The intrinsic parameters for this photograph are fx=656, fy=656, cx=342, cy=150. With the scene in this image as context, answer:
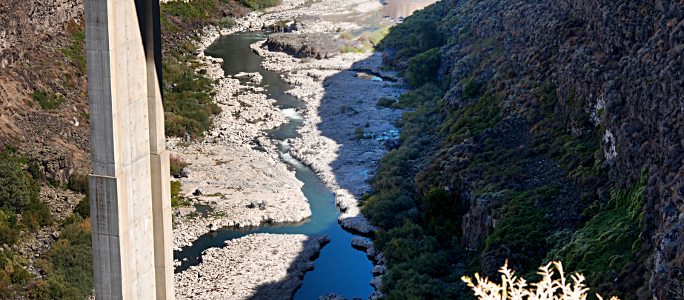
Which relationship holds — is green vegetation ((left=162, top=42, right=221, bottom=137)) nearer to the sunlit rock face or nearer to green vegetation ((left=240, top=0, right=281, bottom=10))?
green vegetation ((left=240, top=0, right=281, bottom=10))

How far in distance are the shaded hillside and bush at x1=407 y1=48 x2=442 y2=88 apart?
10524mm

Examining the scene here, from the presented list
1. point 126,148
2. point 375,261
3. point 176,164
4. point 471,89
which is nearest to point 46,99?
point 176,164

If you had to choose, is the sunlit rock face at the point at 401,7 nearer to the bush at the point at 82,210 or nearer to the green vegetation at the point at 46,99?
the green vegetation at the point at 46,99

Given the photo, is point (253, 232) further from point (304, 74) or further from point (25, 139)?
point (304, 74)

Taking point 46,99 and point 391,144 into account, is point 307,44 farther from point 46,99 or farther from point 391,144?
point 46,99

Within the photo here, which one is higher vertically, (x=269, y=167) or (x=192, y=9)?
(x=192, y=9)

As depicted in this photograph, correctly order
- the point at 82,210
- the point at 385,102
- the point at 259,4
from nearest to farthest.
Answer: the point at 82,210 → the point at 385,102 → the point at 259,4

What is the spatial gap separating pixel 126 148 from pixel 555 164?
15345 millimetres

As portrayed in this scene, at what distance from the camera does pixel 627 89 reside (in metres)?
20.9

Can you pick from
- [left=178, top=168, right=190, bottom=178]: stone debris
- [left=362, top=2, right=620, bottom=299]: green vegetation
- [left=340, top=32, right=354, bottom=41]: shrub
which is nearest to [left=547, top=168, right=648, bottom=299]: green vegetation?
[left=362, top=2, right=620, bottom=299]: green vegetation

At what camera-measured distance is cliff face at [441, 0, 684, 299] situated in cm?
1578

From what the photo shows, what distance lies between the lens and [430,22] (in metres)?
55.9

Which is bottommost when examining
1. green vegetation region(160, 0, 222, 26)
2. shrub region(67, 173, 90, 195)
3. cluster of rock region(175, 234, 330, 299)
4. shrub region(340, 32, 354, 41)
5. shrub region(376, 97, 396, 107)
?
cluster of rock region(175, 234, 330, 299)

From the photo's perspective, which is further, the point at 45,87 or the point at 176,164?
the point at 45,87
